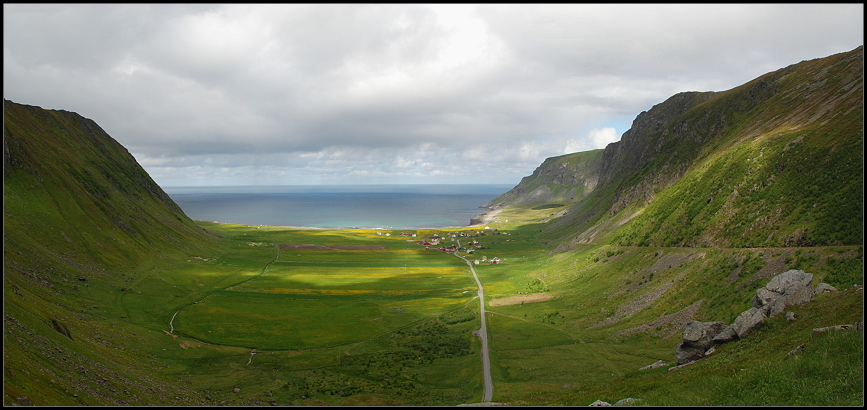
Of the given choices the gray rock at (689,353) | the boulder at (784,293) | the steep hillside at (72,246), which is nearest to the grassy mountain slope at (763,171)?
the boulder at (784,293)

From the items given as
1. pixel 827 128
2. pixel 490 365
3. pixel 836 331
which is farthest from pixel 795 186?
pixel 490 365

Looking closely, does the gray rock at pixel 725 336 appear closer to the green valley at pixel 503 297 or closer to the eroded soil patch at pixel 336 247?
the green valley at pixel 503 297

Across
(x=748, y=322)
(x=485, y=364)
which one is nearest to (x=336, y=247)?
(x=485, y=364)

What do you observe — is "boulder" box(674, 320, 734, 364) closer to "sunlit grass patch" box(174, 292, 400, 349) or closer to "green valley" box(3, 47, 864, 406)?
"green valley" box(3, 47, 864, 406)

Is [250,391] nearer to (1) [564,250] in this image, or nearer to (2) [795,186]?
(2) [795,186]

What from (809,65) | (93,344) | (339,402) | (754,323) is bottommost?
(339,402)

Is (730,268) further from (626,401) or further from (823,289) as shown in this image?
(626,401)
